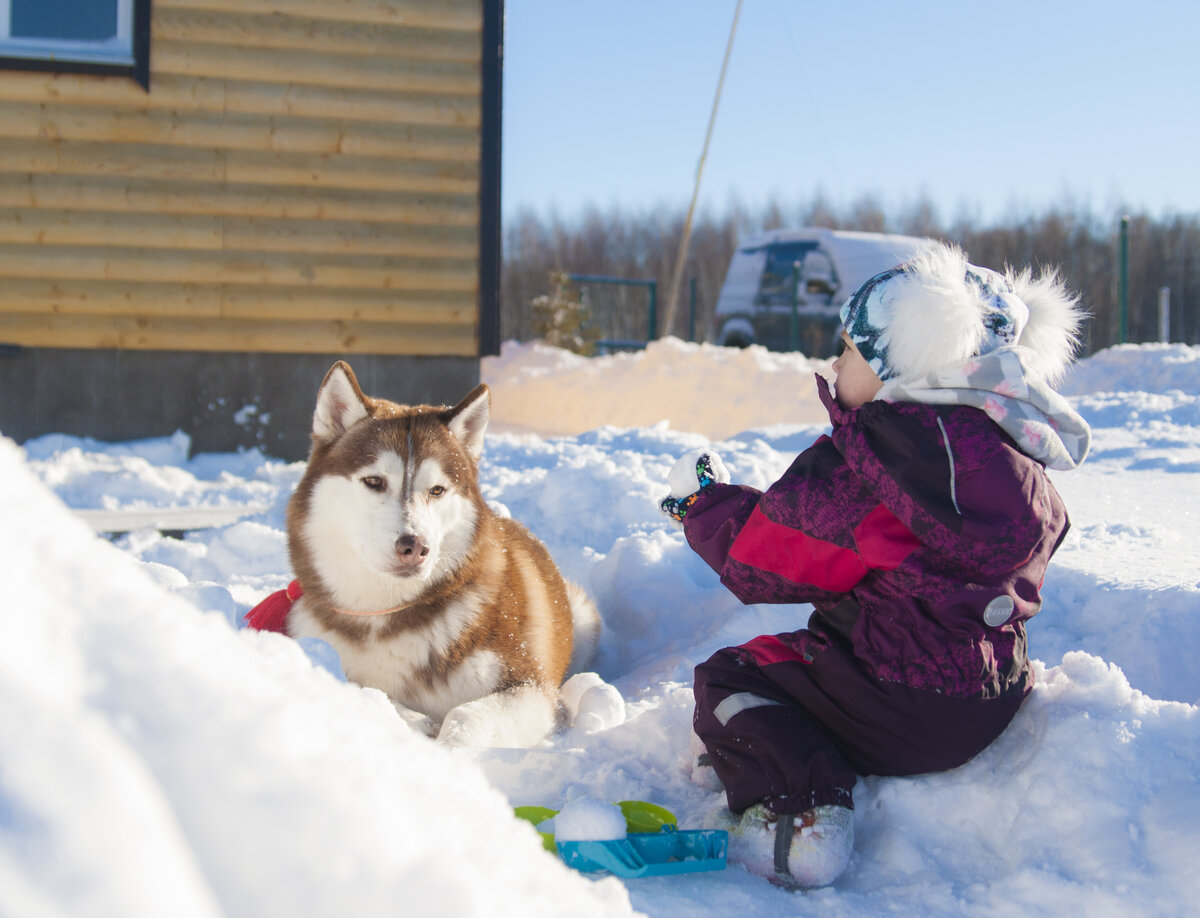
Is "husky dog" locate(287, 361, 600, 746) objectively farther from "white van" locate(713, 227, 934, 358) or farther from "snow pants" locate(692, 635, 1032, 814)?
"white van" locate(713, 227, 934, 358)

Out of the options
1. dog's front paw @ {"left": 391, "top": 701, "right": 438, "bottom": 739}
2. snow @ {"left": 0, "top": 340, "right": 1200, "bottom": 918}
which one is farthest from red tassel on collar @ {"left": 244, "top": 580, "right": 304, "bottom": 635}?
dog's front paw @ {"left": 391, "top": 701, "right": 438, "bottom": 739}

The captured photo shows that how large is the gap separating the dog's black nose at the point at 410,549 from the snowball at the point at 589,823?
3.06 ft

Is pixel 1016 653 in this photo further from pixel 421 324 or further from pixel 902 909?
pixel 421 324

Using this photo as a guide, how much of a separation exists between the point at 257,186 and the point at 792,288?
8.40 metres

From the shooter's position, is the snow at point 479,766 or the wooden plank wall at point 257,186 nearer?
the snow at point 479,766

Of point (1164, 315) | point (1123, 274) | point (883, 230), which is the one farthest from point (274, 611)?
point (883, 230)

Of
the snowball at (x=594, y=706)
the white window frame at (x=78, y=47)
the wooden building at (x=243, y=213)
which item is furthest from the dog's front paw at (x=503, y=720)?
the white window frame at (x=78, y=47)

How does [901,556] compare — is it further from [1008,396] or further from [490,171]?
[490,171]

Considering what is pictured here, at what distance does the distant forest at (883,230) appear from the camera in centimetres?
2331

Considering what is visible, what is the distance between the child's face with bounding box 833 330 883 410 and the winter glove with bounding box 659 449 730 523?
0.31 metres

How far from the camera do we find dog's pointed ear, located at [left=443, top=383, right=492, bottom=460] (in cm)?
A: 291

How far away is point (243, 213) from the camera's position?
6.94 m

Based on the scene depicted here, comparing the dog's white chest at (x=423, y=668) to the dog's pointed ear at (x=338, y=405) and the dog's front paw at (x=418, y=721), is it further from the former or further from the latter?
the dog's pointed ear at (x=338, y=405)

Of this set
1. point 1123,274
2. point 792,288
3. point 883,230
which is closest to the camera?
point 1123,274
